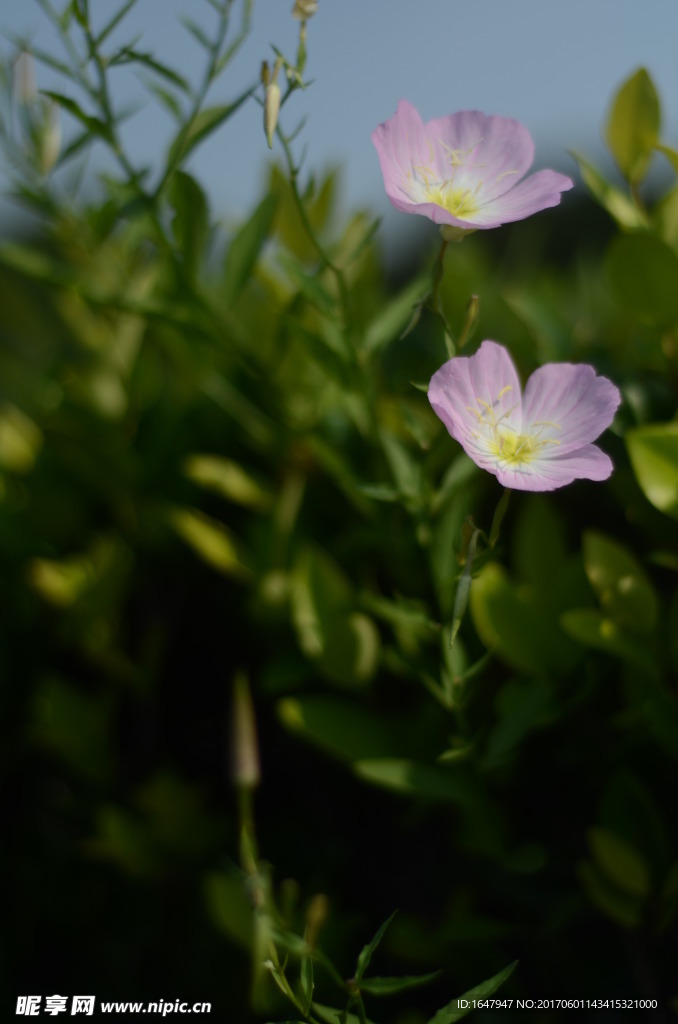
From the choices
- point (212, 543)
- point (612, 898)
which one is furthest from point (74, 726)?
point (612, 898)

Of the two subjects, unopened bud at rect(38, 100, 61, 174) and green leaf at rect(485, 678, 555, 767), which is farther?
unopened bud at rect(38, 100, 61, 174)

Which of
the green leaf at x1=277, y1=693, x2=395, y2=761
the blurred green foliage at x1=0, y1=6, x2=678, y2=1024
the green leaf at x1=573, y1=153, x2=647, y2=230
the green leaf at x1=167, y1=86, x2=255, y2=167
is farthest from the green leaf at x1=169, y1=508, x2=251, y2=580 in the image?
the green leaf at x1=573, y1=153, x2=647, y2=230

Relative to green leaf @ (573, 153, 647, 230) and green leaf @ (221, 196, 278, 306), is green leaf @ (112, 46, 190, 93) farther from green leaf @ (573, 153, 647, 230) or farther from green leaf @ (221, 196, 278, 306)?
green leaf @ (573, 153, 647, 230)

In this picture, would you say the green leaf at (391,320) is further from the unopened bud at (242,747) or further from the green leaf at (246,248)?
the unopened bud at (242,747)

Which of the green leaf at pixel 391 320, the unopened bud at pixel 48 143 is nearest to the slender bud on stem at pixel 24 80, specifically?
the unopened bud at pixel 48 143

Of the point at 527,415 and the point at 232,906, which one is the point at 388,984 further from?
the point at 527,415

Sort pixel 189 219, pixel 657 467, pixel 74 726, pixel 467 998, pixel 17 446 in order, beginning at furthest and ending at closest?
pixel 17 446, pixel 74 726, pixel 189 219, pixel 657 467, pixel 467 998

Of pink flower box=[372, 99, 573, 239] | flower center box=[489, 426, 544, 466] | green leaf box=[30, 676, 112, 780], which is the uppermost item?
pink flower box=[372, 99, 573, 239]
